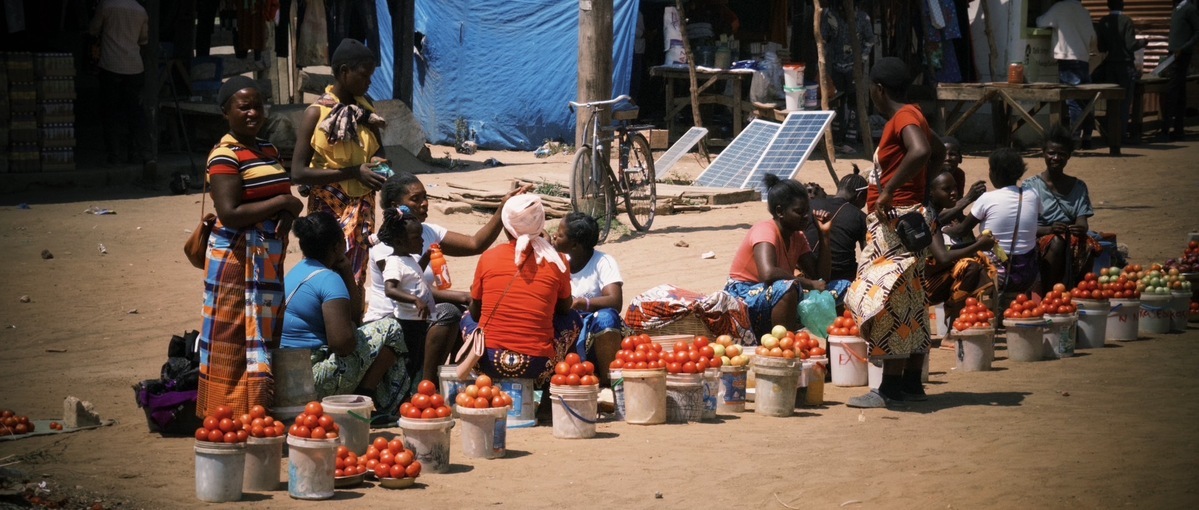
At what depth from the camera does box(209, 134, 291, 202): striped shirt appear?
5.35m

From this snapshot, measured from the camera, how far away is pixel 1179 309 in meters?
8.84

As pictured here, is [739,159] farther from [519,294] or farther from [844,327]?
[519,294]

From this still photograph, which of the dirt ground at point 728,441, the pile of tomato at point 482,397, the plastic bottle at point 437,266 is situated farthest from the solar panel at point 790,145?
the pile of tomato at point 482,397

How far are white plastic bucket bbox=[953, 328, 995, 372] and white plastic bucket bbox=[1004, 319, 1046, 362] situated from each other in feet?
0.90

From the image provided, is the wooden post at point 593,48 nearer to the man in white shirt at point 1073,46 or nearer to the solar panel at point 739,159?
the solar panel at point 739,159

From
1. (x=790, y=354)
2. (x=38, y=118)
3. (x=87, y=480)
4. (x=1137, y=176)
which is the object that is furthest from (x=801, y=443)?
(x=1137, y=176)

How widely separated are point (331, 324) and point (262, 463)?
2.95ft

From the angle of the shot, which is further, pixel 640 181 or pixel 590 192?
pixel 640 181

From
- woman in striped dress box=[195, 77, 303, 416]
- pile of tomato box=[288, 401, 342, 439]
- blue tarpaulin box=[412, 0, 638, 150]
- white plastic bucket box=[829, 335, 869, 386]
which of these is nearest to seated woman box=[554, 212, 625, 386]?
white plastic bucket box=[829, 335, 869, 386]

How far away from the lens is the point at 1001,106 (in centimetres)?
1942

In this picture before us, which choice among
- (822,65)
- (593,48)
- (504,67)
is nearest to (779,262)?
(593,48)

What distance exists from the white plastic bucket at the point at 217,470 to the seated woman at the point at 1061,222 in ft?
20.0

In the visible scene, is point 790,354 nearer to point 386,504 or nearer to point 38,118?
point 386,504

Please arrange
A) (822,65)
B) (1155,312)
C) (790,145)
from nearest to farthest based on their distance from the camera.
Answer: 1. (1155,312)
2. (790,145)
3. (822,65)
